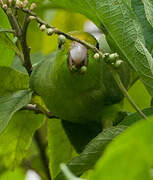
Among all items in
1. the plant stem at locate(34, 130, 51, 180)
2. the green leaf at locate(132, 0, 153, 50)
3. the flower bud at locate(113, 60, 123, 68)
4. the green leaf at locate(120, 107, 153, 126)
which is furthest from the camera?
the plant stem at locate(34, 130, 51, 180)

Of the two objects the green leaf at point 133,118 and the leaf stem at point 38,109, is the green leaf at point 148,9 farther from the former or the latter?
the leaf stem at point 38,109

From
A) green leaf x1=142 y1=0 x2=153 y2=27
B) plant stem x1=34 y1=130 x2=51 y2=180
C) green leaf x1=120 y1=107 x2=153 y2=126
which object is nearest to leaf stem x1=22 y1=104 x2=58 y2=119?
green leaf x1=120 y1=107 x2=153 y2=126

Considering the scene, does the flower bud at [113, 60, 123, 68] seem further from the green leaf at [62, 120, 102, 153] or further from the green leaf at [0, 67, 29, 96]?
the green leaf at [0, 67, 29, 96]

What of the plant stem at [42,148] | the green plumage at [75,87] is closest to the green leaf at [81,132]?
the green plumage at [75,87]

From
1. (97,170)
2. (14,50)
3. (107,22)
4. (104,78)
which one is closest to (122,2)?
(107,22)

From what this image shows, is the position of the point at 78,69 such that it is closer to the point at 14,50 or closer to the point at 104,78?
the point at 104,78

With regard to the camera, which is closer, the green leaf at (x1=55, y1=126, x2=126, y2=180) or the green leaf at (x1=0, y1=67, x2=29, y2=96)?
the green leaf at (x1=55, y1=126, x2=126, y2=180)
